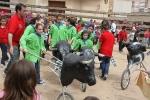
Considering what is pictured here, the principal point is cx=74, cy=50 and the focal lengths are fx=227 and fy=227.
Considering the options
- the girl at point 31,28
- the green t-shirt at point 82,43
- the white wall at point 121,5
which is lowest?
the green t-shirt at point 82,43

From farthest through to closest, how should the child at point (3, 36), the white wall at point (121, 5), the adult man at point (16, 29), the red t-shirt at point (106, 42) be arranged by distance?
the white wall at point (121, 5)
the child at point (3, 36)
the red t-shirt at point (106, 42)
the adult man at point (16, 29)

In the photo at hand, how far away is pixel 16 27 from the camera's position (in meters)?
5.11

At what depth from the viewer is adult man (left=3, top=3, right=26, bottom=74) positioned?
501cm

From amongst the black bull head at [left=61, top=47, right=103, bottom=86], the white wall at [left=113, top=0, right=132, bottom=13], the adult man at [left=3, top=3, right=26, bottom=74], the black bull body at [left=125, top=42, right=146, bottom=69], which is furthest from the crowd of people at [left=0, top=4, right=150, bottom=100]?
the white wall at [left=113, top=0, right=132, bottom=13]

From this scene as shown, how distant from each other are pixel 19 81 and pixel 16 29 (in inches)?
134

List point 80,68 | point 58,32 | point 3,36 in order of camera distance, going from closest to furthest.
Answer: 1. point 80,68
2. point 58,32
3. point 3,36

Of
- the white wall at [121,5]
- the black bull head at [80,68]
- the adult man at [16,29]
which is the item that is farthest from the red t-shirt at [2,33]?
the white wall at [121,5]

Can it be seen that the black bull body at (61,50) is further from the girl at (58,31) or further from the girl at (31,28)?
the girl at (58,31)

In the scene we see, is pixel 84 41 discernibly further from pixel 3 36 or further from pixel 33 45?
pixel 3 36

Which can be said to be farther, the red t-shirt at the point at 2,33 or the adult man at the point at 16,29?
the red t-shirt at the point at 2,33

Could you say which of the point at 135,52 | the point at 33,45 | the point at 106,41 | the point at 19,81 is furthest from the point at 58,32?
the point at 19,81

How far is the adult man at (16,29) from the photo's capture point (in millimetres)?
5012

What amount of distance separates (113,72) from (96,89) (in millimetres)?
2093

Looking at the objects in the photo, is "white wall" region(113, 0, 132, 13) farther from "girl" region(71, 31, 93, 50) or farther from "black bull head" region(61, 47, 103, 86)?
"black bull head" region(61, 47, 103, 86)
